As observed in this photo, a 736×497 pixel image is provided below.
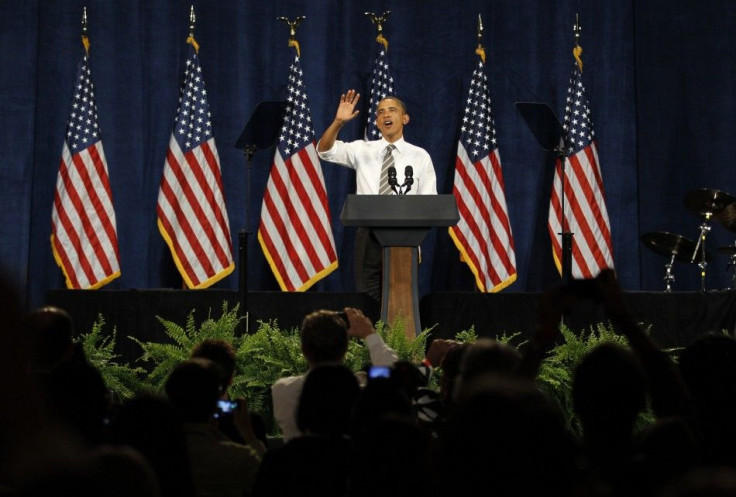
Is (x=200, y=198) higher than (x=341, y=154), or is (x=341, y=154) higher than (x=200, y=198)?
(x=341, y=154)

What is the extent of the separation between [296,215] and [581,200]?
2.79 m

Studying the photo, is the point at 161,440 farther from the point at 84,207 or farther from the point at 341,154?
the point at 84,207

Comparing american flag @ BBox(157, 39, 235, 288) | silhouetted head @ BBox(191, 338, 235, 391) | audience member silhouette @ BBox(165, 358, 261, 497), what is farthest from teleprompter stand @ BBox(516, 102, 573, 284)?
audience member silhouette @ BBox(165, 358, 261, 497)

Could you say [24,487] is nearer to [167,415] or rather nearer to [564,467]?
[564,467]

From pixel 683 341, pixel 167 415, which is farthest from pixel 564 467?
pixel 683 341

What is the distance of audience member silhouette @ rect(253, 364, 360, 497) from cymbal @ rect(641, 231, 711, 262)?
7795mm

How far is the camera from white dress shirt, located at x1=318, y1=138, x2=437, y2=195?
8.81 meters

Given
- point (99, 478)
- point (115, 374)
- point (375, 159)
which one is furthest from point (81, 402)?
point (375, 159)

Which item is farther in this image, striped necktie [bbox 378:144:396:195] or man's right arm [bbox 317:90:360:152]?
striped necktie [bbox 378:144:396:195]

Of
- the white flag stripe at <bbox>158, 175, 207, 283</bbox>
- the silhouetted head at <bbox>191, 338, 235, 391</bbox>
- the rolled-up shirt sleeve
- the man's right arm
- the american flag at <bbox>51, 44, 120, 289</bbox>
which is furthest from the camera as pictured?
the white flag stripe at <bbox>158, 175, 207, 283</bbox>

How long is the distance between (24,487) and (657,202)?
1034 cm

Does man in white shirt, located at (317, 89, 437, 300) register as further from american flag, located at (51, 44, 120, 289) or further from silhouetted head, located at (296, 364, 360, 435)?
silhouetted head, located at (296, 364, 360, 435)

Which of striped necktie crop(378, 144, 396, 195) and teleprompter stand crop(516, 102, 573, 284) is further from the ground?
teleprompter stand crop(516, 102, 573, 284)

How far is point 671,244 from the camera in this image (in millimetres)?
9953
